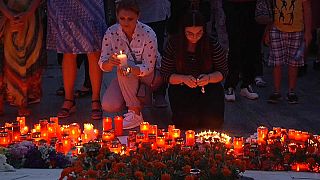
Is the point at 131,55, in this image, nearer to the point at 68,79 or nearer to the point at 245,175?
the point at 68,79

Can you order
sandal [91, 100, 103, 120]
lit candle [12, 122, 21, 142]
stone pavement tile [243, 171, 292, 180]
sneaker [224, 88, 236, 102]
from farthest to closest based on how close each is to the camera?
1. sneaker [224, 88, 236, 102]
2. sandal [91, 100, 103, 120]
3. lit candle [12, 122, 21, 142]
4. stone pavement tile [243, 171, 292, 180]

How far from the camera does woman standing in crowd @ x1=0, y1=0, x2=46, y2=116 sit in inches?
244

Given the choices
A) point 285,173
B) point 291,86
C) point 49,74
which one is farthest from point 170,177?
point 49,74

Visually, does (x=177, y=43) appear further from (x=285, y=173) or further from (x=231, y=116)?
(x=285, y=173)

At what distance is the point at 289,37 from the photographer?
6863 mm

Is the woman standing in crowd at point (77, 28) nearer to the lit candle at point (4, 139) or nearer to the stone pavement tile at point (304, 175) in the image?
the lit candle at point (4, 139)

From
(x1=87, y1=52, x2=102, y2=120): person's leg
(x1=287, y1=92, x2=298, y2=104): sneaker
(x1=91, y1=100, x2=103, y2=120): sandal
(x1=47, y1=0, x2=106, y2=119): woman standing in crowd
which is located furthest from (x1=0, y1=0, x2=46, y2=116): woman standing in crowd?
(x1=287, y1=92, x2=298, y2=104): sneaker

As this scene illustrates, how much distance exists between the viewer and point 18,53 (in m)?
6.27

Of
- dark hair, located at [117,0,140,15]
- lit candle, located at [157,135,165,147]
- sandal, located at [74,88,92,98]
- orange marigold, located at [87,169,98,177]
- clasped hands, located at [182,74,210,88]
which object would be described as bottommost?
lit candle, located at [157,135,165,147]

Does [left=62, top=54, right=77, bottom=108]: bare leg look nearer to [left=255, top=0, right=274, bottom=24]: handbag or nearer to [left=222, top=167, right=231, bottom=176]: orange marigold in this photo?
[left=255, top=0, right=274, bottom=24]: handbag

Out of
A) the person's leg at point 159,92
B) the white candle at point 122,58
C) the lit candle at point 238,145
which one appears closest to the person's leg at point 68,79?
the white candle at point 122,58

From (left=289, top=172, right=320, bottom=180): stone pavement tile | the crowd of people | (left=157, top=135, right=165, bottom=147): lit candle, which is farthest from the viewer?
the crowd of people

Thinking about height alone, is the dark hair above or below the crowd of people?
above

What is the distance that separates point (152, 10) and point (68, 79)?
1089 mm
